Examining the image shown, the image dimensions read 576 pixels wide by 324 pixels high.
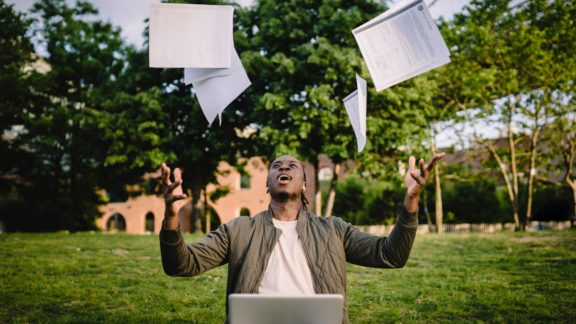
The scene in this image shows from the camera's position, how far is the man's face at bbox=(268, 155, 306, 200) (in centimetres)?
295

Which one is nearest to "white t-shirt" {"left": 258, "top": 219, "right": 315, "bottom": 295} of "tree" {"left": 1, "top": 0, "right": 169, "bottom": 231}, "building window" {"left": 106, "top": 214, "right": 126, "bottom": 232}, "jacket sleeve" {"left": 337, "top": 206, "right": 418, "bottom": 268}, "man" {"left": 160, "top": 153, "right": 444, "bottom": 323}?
"man" {"left": 160, "top": 153, "right": 444, "bottom": 323}

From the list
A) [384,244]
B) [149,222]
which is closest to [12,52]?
[384,244]

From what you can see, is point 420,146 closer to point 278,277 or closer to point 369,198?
point 278,277

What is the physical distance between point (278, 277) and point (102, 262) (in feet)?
22.8

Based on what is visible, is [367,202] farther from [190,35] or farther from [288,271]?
[190,35]

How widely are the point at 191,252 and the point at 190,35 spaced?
1496 mm

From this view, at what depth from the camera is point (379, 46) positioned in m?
2.89

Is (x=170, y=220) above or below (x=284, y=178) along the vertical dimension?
below

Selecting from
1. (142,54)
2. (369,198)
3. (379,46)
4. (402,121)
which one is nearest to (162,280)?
(379,46)

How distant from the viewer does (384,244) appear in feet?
8.86

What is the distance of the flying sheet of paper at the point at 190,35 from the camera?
2.75m

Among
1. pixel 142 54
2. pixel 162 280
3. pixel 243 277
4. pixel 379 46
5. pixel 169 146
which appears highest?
pixel 142 54

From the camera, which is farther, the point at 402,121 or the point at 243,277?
the point at 402,121

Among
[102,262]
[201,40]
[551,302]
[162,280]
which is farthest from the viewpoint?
[102,262]
